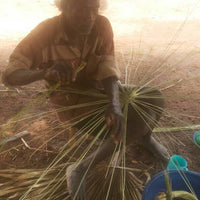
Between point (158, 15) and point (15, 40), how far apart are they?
2.95m

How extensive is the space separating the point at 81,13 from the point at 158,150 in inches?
40.0

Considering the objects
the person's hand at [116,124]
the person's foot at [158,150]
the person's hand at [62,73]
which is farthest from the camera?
the person's foot at [158,150]

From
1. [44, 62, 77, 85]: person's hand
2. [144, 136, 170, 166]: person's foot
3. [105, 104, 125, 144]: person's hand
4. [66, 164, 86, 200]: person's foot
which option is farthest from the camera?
[144, 136, 170, 166]: person's foot

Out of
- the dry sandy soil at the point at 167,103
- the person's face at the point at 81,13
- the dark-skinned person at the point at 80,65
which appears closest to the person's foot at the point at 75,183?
the dark-skinned person at the point at 80,65

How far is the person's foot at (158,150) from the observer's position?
1611 mm

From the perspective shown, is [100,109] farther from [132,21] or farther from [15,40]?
[132,21]

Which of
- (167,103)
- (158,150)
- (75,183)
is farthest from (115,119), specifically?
(167,103)

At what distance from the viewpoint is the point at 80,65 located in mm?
1287

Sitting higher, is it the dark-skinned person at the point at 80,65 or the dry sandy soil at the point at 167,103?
the dark-skinned person at the point at 80,65

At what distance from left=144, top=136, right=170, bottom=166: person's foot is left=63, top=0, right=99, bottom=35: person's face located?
885 mm

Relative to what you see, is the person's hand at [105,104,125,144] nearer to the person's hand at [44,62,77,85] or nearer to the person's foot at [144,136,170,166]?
the person's hand at [44,62,77,85]

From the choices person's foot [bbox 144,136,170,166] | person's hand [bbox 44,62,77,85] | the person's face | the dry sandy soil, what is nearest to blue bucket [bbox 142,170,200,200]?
the dry sandy soil

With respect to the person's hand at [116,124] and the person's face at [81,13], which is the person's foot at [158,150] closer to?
the person's hand at [116,124]

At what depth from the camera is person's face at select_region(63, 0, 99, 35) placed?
1.11 metres
